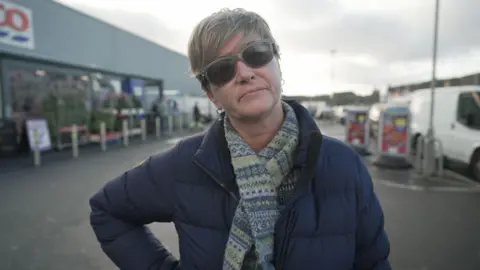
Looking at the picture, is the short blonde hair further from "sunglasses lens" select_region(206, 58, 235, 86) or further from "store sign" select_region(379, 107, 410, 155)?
"store sign" select_region(379, 107, 410, 155)

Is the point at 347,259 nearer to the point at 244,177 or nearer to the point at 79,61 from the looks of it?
the point at 244,177

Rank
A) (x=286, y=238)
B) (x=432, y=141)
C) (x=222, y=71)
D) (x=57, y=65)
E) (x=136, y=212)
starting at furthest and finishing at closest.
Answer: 1. (x=57, y=65)
2. (x=432, y=141)
3. (x=136, y=212)
4. (x=222, y=71)
5. (x=286, y=238)

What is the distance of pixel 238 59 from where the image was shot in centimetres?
134

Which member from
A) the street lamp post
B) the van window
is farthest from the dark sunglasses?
the van window

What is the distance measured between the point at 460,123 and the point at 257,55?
27.3 feet

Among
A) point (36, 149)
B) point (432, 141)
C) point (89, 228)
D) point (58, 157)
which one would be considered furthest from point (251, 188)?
point (58, 157)

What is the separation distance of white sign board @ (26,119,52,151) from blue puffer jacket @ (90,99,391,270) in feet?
31.0

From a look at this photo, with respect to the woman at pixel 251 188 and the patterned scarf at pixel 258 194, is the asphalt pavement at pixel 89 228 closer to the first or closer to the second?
the woman at pixel 251 188

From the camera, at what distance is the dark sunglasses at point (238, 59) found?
1345 millimetres

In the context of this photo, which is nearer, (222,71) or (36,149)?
(222,71)

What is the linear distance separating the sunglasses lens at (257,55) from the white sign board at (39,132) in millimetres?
9995

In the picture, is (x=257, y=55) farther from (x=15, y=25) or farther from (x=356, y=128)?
(x=15, y=25)

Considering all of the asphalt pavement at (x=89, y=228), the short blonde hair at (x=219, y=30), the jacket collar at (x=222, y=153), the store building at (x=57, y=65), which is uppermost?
the store building at (x=57, y=65)

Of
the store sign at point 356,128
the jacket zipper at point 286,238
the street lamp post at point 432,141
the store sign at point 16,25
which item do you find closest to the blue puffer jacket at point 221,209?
the jacket zipper at point 286,238
